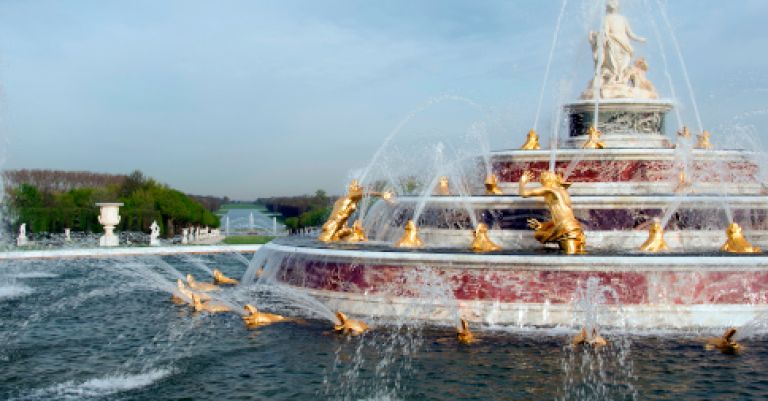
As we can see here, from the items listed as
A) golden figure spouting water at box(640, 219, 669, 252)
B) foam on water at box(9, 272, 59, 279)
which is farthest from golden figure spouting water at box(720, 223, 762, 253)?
foam on water at box(9, 272, 59, 279)

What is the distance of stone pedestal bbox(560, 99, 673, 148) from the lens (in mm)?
22922

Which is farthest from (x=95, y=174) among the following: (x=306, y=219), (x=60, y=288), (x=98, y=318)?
(x=98, y=318)

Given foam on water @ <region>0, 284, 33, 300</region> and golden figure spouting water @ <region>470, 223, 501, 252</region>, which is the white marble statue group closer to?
golden figure spouting water @ <region>470, 223, 501, 252</region>

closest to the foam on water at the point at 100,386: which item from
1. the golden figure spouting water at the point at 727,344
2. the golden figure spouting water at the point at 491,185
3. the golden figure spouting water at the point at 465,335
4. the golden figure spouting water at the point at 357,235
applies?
the golden figure spouting water at the point at 465,335

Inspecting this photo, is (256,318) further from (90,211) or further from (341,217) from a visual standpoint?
(90,211)

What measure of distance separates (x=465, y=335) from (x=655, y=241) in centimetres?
518

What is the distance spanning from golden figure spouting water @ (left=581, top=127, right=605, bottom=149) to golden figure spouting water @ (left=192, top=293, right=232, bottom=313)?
35.1 ft

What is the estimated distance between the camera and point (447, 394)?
11.1 m

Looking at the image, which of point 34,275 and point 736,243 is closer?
point 736,243

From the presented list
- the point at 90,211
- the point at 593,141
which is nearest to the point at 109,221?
the point at 90,211

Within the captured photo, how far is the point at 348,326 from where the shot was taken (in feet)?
48.5

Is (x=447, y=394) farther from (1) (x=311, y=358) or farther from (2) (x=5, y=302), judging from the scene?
(2) (x=5, y=302)

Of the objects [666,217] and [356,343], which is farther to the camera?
[666,217]

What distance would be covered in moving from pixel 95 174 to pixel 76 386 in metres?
97.1
